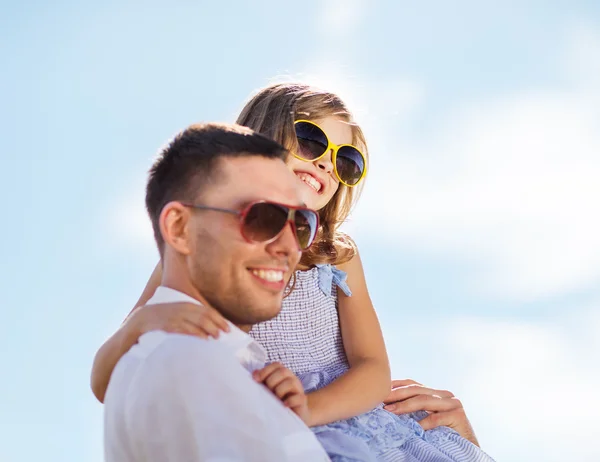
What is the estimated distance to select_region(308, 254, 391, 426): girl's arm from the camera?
372 centimetres

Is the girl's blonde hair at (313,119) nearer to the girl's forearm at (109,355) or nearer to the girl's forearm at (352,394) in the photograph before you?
the girl's forearm at (352,394)

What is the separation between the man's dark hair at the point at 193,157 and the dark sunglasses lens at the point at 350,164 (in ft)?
6.82

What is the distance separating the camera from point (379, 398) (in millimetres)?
4074

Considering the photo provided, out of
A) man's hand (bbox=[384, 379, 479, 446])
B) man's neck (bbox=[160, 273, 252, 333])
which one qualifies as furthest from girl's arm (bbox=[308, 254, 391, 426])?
man's neck (bbox=[160, 273, 252, 333])

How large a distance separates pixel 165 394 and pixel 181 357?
116 millimetres

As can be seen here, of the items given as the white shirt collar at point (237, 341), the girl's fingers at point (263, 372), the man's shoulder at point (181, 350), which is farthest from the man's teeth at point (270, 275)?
the man's shoulder at point (181, 350)

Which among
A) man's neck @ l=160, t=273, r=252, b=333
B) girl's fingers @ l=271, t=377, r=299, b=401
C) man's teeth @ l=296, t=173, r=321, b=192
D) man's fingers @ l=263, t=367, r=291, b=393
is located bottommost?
girl's fingers @ l=271, t=377, r=299, b=401

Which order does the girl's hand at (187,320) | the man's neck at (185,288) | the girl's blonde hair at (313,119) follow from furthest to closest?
the girl's blonde hair at (313,119) < the man's neck at (185,288) < the girl's hand at (187,320)

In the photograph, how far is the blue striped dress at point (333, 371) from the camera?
3.73 meters

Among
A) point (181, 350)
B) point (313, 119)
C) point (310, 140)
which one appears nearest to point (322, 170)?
point (310, 140)

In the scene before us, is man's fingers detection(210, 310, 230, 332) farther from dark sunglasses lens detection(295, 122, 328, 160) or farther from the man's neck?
dark sunglasses lens detection(295, 122, 328, 160)

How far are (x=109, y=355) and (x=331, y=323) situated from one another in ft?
5.60

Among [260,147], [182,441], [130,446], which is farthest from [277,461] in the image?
[260,147]

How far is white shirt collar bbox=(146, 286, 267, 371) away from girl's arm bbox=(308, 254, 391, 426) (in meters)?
0.94
